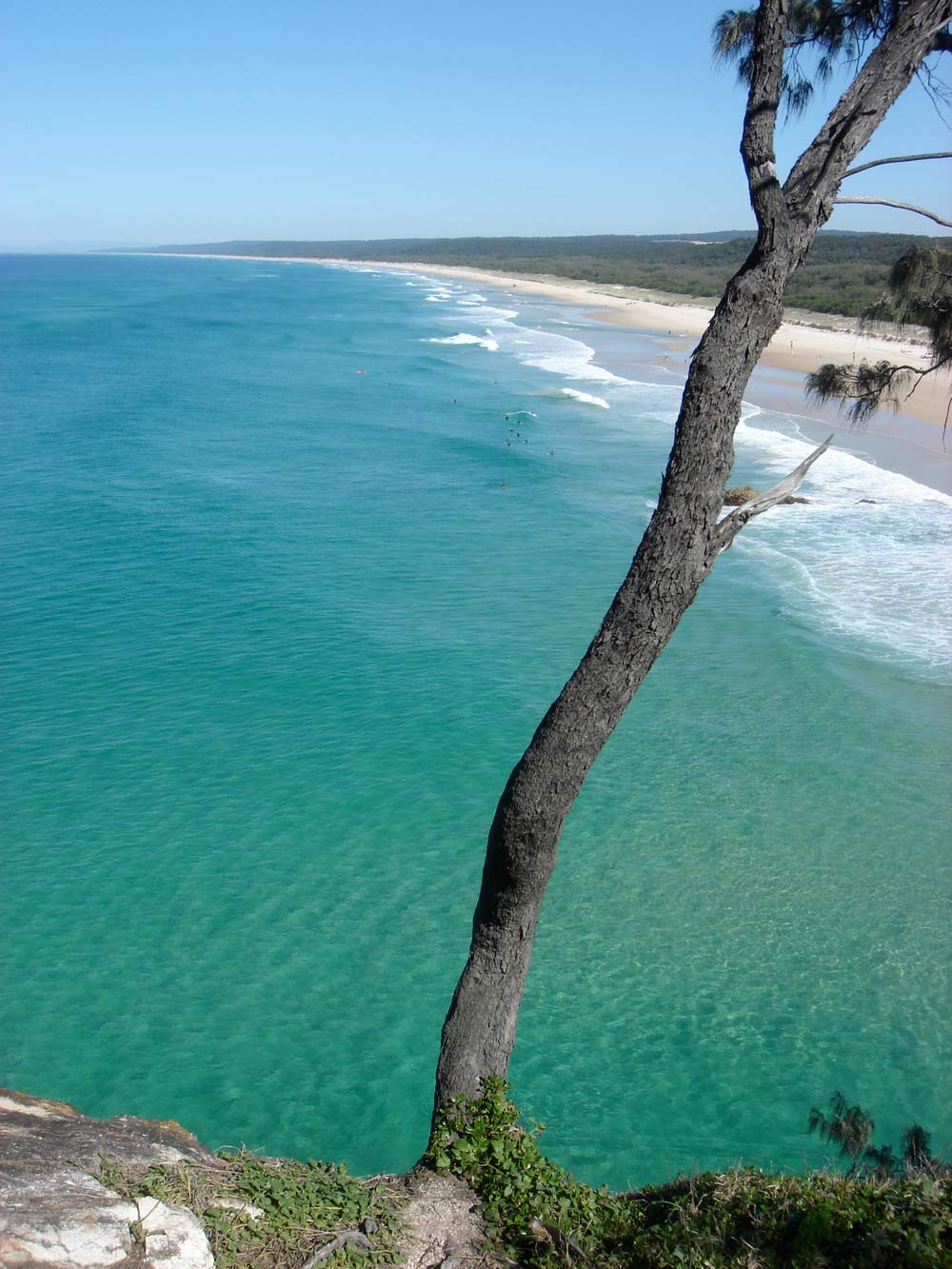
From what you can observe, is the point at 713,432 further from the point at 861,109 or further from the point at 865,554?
the point at 865,554

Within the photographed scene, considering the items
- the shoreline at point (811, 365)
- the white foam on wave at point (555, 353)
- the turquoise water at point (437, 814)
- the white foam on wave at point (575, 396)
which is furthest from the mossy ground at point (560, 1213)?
the white foam on wave at point (555, 353)

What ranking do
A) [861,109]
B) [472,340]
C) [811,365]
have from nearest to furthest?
1. [861,109]
2. [811,365]
3. [472,340]

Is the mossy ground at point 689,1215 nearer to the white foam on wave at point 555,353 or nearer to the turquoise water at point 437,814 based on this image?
the turquoise water at point 437,814

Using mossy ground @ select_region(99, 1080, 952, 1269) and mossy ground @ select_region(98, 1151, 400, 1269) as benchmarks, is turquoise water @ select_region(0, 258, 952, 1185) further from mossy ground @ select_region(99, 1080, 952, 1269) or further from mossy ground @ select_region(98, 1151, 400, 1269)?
mossy ground @ select_region(98, 1151, 400, 1269)

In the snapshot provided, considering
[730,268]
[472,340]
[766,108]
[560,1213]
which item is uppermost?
[730,268]

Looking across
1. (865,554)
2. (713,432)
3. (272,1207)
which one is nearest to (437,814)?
(272,1207)

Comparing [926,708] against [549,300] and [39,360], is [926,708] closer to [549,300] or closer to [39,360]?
[39,360]

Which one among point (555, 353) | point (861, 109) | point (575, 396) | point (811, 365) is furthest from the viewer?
point (555, 353)
